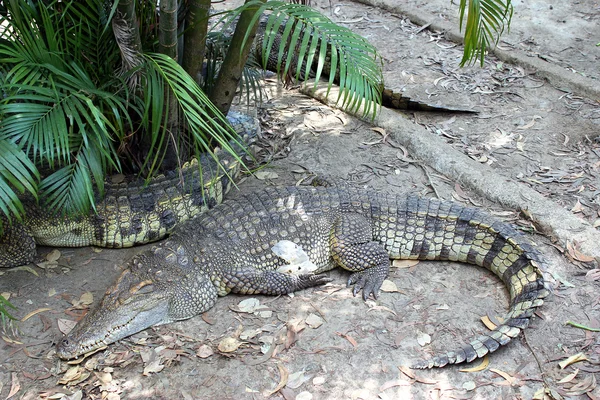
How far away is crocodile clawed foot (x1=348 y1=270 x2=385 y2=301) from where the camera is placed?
3.65 m

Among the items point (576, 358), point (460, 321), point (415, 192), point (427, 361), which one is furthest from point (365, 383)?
point (415, 192)

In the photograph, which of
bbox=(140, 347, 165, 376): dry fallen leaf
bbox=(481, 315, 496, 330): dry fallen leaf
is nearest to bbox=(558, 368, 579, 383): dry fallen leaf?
bbox=(481, 315, 496, 330): dry fallen leaf

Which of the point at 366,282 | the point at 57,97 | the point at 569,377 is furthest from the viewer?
the point at 366,282

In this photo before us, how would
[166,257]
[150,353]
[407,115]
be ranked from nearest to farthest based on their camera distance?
[150,353], [166,257], [407,115]

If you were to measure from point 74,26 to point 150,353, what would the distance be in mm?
1972

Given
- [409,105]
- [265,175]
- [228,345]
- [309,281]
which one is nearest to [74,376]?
[228,345]

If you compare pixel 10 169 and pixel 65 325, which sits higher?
pixel 10 169

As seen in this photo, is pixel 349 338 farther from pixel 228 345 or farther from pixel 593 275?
pixel 593 275

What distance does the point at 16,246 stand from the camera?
3.78m

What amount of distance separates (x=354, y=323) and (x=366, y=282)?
0.39 m

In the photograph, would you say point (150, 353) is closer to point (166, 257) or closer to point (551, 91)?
point (166, 257)

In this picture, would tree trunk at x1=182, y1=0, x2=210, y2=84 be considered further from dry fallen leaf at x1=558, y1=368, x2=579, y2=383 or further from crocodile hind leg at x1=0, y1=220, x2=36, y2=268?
dry fallen leaf at x1=558, y1=368, x2=579, y2=383

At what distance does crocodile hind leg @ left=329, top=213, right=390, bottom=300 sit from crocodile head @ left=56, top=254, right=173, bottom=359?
3.75 feet

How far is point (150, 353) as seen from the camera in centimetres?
325
